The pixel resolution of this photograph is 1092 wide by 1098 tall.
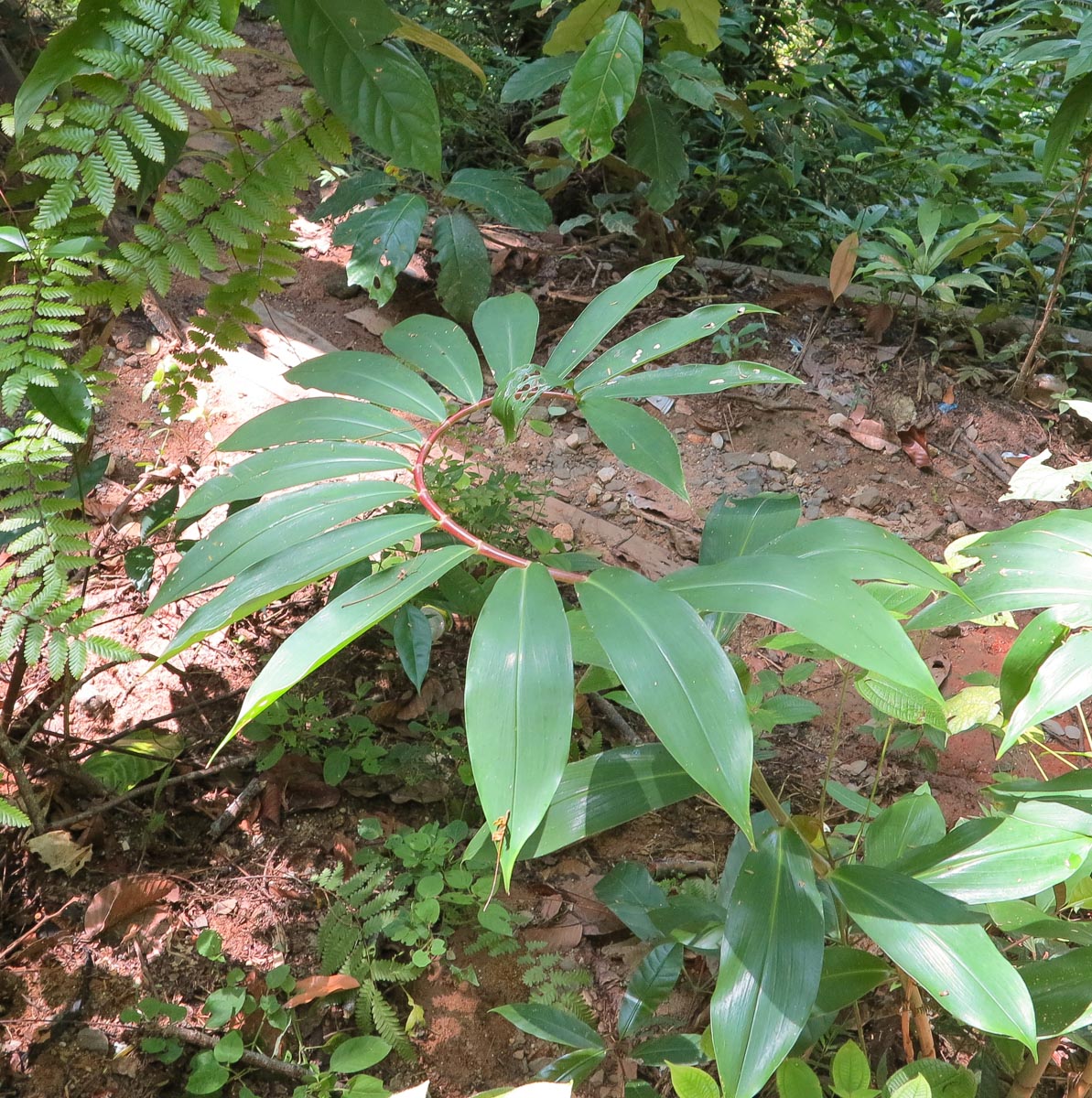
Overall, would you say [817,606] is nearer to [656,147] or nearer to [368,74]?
[368,74]

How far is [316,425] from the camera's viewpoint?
1164 mm

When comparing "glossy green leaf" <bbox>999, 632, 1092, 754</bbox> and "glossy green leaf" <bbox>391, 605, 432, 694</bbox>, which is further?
"glossy green leaf" <bbox>391, 605, 432, 694</bbox>

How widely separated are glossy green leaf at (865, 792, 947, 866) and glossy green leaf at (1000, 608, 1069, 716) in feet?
0.75

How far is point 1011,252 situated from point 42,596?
3535 millimetres

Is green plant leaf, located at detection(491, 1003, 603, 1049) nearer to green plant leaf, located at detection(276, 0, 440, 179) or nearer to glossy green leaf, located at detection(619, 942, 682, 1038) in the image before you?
glossy green leaf, located at detection(619, 942, 682, 1038)

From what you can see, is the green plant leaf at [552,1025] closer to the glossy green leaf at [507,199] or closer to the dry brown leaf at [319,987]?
the dry brown leaf at [319,987]

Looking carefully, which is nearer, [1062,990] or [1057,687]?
[1057,687]

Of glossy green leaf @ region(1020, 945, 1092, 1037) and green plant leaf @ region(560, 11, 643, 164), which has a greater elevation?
green plant leaf @ region(560, 11, 643, 164)

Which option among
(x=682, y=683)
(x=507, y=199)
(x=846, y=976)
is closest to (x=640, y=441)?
(x=682, y=683)

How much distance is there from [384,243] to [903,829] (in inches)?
84.0

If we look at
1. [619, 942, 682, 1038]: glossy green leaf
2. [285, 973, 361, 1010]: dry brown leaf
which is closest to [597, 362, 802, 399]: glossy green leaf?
[619, 942, 682, 1038]: glossy green leaf

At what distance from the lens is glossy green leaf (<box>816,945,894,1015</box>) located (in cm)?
117

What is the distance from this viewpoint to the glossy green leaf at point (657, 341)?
116 cm

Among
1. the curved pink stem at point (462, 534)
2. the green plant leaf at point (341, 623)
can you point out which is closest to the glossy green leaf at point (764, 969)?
the curved pink stem at point (462, 534)
